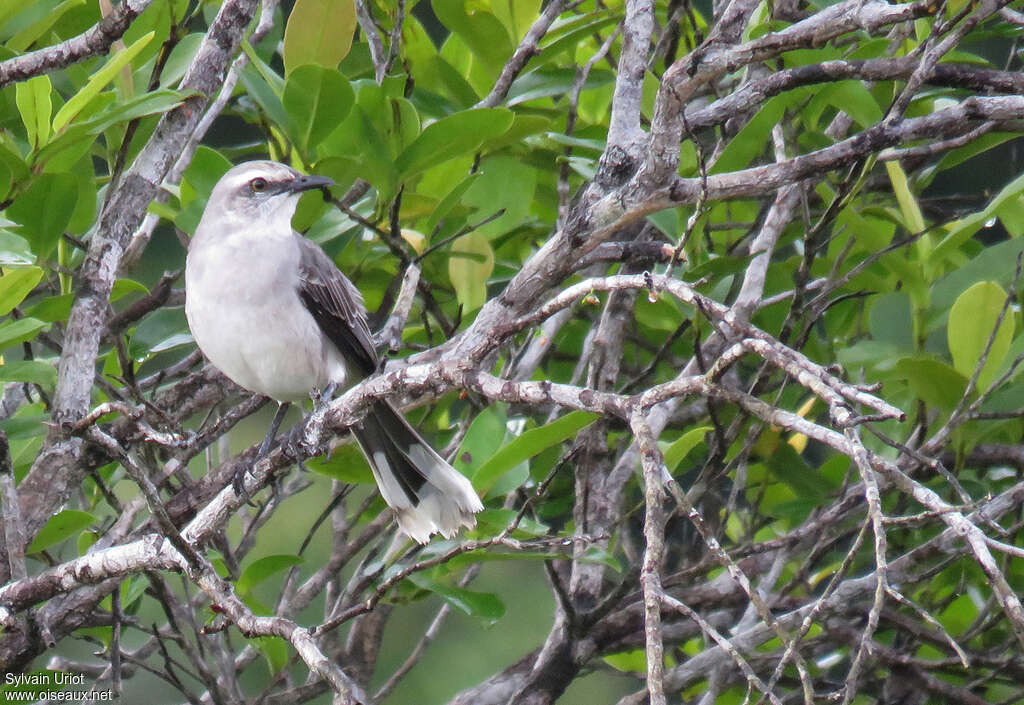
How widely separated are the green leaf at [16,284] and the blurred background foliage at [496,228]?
0.01m

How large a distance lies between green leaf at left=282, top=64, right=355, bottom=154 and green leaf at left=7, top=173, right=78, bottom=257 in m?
0.71

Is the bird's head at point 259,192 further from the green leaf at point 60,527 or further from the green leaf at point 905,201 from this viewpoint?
the green leaf at point 905,201

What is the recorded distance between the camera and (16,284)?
3.48 metres

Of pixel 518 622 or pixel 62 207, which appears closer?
pixel 62 207

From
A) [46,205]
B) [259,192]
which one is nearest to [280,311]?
[259,192]

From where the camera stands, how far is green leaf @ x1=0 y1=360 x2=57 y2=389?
357 centimetres

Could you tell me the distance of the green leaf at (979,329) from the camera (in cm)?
339

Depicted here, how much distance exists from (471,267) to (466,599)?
1.23m

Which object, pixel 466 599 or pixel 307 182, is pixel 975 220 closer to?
pixel 466 599

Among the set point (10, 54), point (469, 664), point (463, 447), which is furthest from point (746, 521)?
point (469, 664)

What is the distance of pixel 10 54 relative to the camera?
385cm

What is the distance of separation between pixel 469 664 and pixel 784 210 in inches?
258

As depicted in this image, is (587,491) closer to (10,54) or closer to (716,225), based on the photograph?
(716,225)

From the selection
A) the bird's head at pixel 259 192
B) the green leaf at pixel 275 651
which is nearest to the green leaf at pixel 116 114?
the bird's head at pixel 259 192
